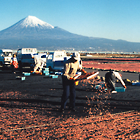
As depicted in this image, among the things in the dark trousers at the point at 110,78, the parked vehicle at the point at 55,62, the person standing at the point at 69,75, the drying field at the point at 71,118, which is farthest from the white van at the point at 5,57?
the person standing at the point at 69,75

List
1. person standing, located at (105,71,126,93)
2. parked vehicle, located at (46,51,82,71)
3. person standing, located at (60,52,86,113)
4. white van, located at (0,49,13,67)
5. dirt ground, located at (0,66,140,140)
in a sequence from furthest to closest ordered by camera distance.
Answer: white van, located at (0,49,13,67)
parked vehicle, located at (46,51,82,71)
person standing, located at (105,71,126,93)
person standing, located at (60,52,86,113)
dirt ground, located at (0,66,140,140)

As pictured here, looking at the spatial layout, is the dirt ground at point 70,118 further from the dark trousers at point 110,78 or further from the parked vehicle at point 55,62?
the parked vehicle at point 55,62

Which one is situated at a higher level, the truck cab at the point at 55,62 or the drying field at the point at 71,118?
the truck cab at the point at 55,62

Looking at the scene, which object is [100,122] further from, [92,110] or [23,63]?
[23,63]

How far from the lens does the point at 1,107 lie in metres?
8.50

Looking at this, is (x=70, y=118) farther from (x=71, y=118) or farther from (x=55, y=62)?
(x=55, y=62)

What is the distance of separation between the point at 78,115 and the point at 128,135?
1993 millimetres

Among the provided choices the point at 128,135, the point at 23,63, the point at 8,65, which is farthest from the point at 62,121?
the point at 8,65

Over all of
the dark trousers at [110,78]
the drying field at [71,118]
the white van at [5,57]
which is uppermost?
the white van at [5,57]

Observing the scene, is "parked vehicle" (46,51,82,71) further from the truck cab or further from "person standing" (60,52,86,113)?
"person standing" (60,52,86,113)

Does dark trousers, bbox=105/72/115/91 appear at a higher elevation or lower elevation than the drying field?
higher

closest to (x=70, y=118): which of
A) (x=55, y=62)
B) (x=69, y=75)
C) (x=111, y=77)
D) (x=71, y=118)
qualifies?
(x=71, y=118)

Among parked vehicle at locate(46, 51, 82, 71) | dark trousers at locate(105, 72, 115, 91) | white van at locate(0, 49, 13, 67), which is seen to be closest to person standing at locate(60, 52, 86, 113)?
dark trousers at locate(105, 72, 115, 91)

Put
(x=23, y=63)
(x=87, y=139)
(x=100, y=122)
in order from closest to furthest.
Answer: (x=87, y=139) → (x=100, y=122) → (x=23, y=63)
